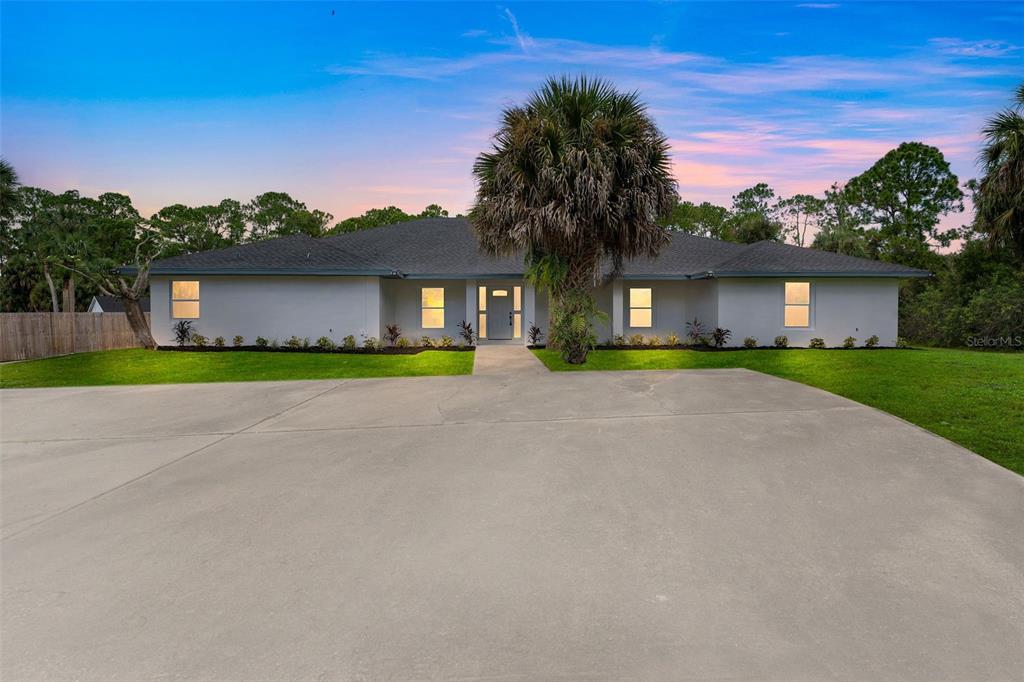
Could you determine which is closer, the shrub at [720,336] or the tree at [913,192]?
the shrub at [720,336]

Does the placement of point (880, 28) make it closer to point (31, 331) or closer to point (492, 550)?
point (492, 550)

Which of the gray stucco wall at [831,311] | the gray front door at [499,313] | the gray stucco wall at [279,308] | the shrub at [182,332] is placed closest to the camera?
the shrub at [182,332]

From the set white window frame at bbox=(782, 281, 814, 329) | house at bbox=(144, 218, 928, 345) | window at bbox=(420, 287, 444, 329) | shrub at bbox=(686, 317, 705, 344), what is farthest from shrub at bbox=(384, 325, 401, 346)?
white window frame at bbox=(782, 281, 814, 329)

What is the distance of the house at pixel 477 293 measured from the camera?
A: 1658 cm

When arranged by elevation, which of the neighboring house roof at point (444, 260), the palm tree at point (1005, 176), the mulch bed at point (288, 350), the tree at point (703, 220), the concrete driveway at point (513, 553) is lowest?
the concrete driveway at point (513, 553)

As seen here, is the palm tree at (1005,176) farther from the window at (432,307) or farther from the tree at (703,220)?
the tree at (703,220)

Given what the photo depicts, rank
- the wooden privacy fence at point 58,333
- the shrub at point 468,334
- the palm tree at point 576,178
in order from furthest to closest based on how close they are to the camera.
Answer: the shrub at point 468,334
the wooden privacy fence at point 58,333
the palm tree at point 576,178

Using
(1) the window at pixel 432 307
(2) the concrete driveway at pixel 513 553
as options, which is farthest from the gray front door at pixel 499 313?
(2) the concrete driveway at pixel 513 553

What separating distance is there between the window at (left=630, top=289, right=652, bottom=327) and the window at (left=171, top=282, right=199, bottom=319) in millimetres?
15001

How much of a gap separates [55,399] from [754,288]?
18431mm

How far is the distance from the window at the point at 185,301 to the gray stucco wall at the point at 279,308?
196 mm

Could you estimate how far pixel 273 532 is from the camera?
142 inches

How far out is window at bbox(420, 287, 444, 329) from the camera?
1859cm

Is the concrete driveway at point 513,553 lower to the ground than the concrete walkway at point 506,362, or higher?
lower
